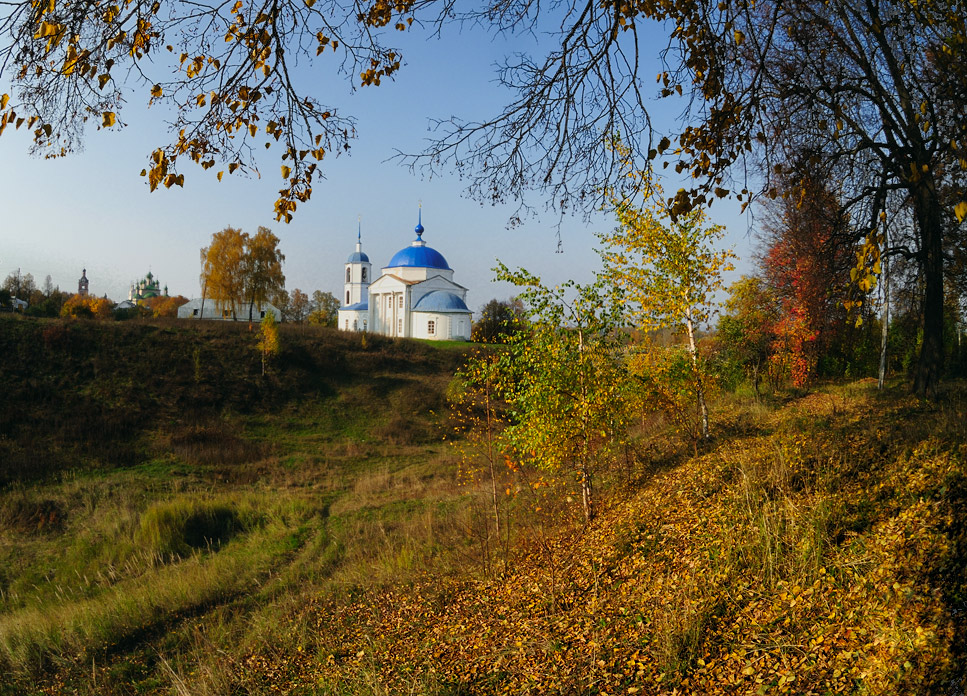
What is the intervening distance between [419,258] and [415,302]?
7630 mm

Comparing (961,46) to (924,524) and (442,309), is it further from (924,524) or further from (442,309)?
(442,309)

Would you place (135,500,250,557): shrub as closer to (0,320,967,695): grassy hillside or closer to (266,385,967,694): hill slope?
(0,320,967,695): grassy hillside

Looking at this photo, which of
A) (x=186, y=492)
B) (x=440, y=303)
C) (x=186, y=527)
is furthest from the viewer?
(x=440, y=303)

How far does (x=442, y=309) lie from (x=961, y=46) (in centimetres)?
4882

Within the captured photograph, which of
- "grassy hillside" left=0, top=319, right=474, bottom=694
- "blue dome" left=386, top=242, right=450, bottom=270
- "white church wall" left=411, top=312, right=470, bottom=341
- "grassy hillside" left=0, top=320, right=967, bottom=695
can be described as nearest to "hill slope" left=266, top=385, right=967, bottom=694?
"grassy hillside" left=0, top=320, right=967, bottom=695

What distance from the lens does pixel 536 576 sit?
659 centimetres

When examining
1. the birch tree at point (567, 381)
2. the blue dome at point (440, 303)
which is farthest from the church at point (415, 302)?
the birch tree at point (567, 381)

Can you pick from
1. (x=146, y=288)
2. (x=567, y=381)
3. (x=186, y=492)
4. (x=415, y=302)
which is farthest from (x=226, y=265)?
(x=146, y=288)

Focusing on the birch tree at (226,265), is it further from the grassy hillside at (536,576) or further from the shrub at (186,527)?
the shrub at (186,527)

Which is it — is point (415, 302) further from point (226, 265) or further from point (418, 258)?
point (226, 265)

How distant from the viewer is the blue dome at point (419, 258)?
5941cm

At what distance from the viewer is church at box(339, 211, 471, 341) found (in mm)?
52656

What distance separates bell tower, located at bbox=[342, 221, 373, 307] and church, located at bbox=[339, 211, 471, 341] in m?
1.78

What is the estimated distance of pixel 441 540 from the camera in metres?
9.45
